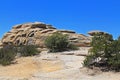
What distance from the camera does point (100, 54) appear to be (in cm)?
1609

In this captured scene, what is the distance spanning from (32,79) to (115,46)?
15.7 ft

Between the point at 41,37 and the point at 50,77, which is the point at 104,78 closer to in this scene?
the point at 50,77

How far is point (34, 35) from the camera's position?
36.3m

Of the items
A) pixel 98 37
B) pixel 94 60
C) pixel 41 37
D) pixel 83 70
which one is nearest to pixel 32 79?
pixel 83 70

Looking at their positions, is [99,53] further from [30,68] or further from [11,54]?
[11,54]

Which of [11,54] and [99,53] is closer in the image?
[99,53]

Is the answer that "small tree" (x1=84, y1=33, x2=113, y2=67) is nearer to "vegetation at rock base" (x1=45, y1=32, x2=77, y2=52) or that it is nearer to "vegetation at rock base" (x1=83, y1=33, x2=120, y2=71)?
"vegetation at rock base" (x1=83, y1=33, x2=120, y2=71)

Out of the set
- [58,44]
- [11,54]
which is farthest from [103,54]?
[58,44]

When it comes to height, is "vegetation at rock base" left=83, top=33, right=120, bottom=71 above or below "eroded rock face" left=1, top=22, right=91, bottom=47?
below

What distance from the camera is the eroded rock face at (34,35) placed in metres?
33.5

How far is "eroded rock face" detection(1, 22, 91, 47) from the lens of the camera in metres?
33.5

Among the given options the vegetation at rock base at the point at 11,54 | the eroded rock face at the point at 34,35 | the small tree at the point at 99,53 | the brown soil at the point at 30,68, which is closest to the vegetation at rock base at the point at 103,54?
the small tree at the point at 99,53

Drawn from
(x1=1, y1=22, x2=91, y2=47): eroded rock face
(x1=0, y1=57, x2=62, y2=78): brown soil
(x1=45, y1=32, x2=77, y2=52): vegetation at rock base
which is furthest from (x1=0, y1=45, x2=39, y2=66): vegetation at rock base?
(x1=1, y1=22, x2=91, y2=47): eroded rock face

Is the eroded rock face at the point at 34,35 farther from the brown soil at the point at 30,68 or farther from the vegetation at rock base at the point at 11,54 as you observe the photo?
the brown soil at the point at 30,68
